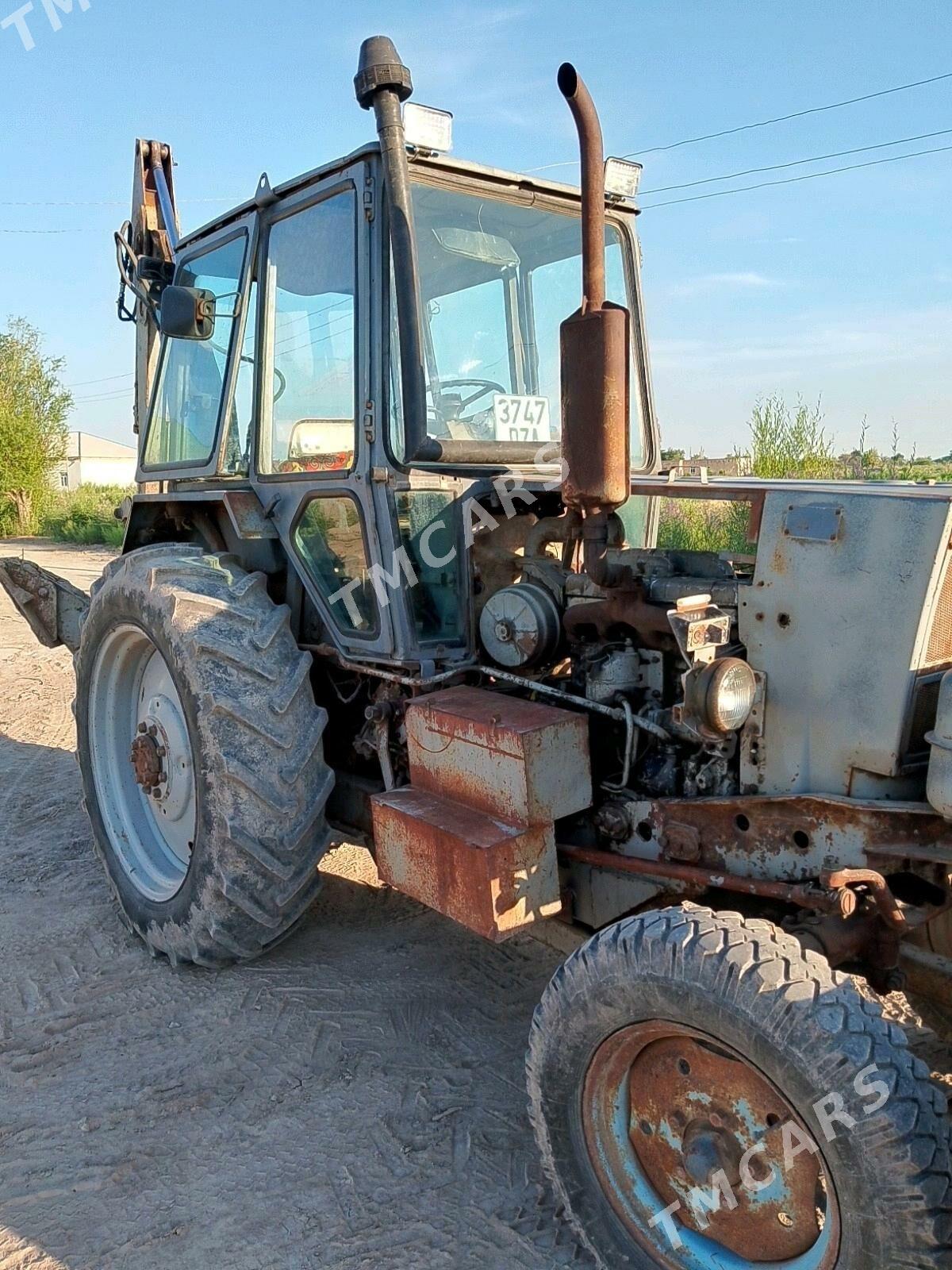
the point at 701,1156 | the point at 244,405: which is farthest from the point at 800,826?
the point at 244,405

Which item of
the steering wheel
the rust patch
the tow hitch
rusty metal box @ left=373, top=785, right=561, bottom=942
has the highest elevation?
the steering wheel

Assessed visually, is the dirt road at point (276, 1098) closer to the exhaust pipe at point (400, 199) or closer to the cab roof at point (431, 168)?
the exhaust pipe at point (400, 199)

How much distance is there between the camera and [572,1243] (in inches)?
94.5

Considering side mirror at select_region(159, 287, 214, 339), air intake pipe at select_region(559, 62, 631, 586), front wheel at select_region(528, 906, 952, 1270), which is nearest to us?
front wheel at select_region(528, 906, 952, 1270)

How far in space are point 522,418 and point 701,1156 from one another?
7.48 ft

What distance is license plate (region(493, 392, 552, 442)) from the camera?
11.3 feet

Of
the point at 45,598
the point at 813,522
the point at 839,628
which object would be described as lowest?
the point at 45,598

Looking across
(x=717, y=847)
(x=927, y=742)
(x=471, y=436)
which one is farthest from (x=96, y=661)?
(x=927, y=742)

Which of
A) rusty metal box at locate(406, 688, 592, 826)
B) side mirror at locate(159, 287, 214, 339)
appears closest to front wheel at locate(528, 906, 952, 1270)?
rusty metal box at locate(406, 688, 592, 826)

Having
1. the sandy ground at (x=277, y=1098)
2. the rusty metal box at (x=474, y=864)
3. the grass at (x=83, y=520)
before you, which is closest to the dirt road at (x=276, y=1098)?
the sandy ground at (x=277, y=1098)

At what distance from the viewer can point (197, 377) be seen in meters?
4.30

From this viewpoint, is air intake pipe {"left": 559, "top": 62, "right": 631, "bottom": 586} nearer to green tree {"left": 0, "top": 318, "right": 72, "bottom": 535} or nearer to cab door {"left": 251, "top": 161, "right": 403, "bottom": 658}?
cab door {"left": 251, "top": 161, "right": 403, "bottom": 658}

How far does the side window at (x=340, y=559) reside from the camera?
343 cm

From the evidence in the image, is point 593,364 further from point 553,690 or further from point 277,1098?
point 277,1098
